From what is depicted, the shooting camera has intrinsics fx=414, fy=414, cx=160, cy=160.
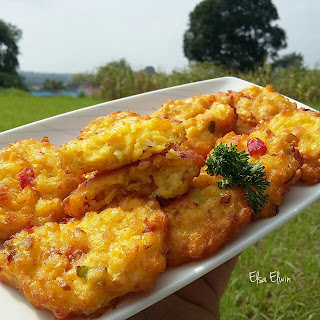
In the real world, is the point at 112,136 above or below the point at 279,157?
above

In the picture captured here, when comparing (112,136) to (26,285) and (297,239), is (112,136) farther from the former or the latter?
(297,239)

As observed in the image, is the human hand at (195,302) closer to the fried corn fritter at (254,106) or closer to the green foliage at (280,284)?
the fried corn fritter at (254,106)

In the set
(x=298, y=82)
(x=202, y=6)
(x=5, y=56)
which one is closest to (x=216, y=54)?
(x=202, y=6)

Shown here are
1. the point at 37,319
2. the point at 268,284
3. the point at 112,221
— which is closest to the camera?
the point at 37,319

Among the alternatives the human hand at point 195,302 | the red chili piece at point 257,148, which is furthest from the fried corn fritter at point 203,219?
the human hand at point 195,302

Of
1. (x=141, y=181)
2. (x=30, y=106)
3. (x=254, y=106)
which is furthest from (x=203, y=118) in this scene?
(x=30, y=106)

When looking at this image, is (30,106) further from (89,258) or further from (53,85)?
(89,258)

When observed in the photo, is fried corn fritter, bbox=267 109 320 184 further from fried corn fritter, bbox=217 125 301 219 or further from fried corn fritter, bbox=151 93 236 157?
fried corn fritter, bbox=151 93 236 157
